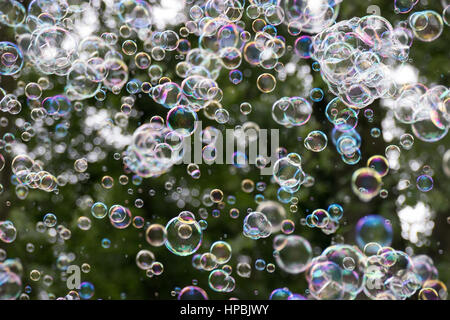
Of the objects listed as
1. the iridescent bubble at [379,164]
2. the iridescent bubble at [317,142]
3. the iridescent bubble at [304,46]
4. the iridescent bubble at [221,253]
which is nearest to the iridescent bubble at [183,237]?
the iridescent bubble at [221,253]

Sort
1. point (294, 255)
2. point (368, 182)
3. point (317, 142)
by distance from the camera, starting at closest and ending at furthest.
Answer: point (294, 255), point (368, 182), point (317, 142)

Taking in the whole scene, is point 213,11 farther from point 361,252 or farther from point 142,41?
point 361,252

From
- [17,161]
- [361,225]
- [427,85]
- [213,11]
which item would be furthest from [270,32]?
[17,161]

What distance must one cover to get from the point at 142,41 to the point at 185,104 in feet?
3.31

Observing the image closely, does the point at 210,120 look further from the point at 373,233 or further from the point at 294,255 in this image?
the point at 373,233

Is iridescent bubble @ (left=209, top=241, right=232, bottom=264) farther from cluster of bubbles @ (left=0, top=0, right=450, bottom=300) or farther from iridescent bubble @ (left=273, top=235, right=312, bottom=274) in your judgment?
iridescent bubble @ (left=273, top=235, right=312, bottom=274)

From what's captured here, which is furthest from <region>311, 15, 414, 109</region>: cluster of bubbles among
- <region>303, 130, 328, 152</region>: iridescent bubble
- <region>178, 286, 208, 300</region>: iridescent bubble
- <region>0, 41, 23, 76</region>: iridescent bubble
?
<region>0, 41, 23, 76</region>: iridescent bubble

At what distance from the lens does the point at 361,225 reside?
3.77m

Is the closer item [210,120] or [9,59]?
[9,59]

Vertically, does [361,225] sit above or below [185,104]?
below

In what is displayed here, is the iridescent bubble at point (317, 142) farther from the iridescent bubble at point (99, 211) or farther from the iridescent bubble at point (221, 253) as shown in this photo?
the iridescent bubble at point (99, 211)

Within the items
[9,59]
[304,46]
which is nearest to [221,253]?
[304,46]

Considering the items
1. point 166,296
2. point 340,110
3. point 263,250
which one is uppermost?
point 340,110
